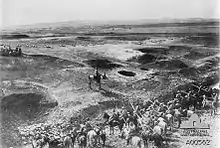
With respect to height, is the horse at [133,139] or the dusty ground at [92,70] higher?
the dusty ground at [92,70]

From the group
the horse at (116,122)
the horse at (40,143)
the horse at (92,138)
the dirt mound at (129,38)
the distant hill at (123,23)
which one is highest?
the distant hill at (123,23)

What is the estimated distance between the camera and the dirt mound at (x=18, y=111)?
6.72ft

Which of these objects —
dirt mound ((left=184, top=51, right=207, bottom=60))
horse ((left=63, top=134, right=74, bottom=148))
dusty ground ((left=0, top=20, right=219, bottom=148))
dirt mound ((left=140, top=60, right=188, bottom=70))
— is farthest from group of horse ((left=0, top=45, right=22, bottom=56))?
dirt mound ((left=184, top=51, right=207, bottom=60))

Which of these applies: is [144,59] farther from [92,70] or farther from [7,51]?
[7,51]

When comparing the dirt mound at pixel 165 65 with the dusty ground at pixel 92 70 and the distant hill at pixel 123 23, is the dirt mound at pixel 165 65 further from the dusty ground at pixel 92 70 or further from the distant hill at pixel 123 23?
the distant hill at pixel 123 23

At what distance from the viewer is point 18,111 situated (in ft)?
6.72

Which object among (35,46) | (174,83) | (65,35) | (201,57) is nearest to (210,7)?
(201,57)

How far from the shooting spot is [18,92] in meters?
2.06

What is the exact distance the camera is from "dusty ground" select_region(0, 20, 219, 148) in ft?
6.70

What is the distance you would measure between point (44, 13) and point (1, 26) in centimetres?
23

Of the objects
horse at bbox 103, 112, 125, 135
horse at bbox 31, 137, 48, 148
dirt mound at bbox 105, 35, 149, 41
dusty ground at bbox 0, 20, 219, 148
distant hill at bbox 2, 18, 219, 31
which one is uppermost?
distant hill at bbox 2, 18, 219, 31

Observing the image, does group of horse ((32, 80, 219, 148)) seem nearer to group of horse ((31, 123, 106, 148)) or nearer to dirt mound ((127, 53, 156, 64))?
group of horse ((31, 123, 106, 148))

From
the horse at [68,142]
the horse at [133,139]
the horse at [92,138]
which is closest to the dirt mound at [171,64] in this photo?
the horse at [133,139]

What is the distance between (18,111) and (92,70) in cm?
43
